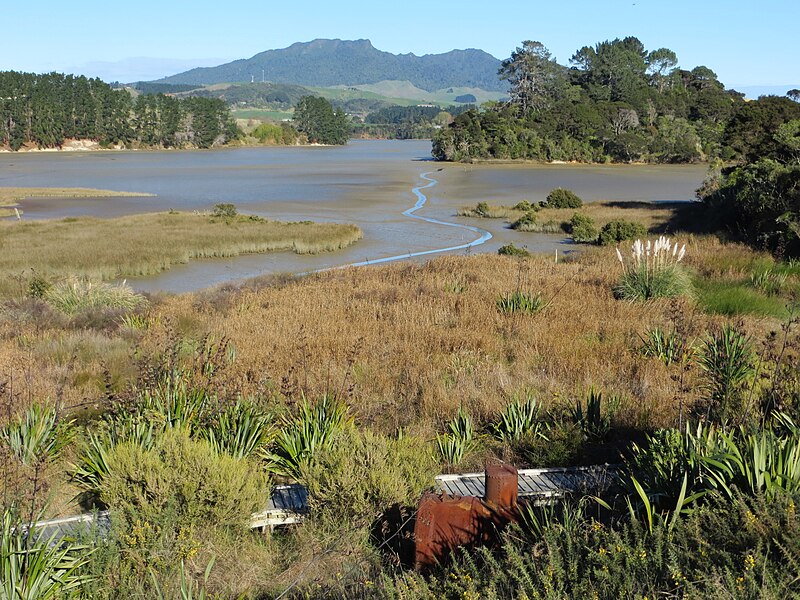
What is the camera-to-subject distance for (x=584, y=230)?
116 ft

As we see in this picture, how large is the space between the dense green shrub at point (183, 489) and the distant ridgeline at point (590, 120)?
3974 inches

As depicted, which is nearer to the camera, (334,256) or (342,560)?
(342,560)

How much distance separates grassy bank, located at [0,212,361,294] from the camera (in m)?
27.3

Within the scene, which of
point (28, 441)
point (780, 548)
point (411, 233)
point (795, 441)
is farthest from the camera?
point (411, 233)

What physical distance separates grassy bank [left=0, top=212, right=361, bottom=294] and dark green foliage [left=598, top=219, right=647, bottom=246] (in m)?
11.4

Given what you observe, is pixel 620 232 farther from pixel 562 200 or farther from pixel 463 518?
pixel 463 518

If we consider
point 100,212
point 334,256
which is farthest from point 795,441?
point 100,212

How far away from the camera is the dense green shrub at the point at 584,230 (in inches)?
1370

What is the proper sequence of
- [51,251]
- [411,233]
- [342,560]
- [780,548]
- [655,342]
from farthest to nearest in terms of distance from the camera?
[411,233], [51,251], [655,342], [342,560], [780,548]

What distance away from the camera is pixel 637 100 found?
12656 centimetres

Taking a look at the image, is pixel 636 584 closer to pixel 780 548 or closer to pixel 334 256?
pixel 780 548

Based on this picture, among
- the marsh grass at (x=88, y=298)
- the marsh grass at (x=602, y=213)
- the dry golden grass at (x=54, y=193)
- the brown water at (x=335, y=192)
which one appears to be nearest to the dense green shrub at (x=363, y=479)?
the marsh grass at (x=88, y=298)

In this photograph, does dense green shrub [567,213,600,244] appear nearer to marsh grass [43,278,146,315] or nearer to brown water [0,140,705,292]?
brown water [0,140,705,292]

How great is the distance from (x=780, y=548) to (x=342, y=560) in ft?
7.72
